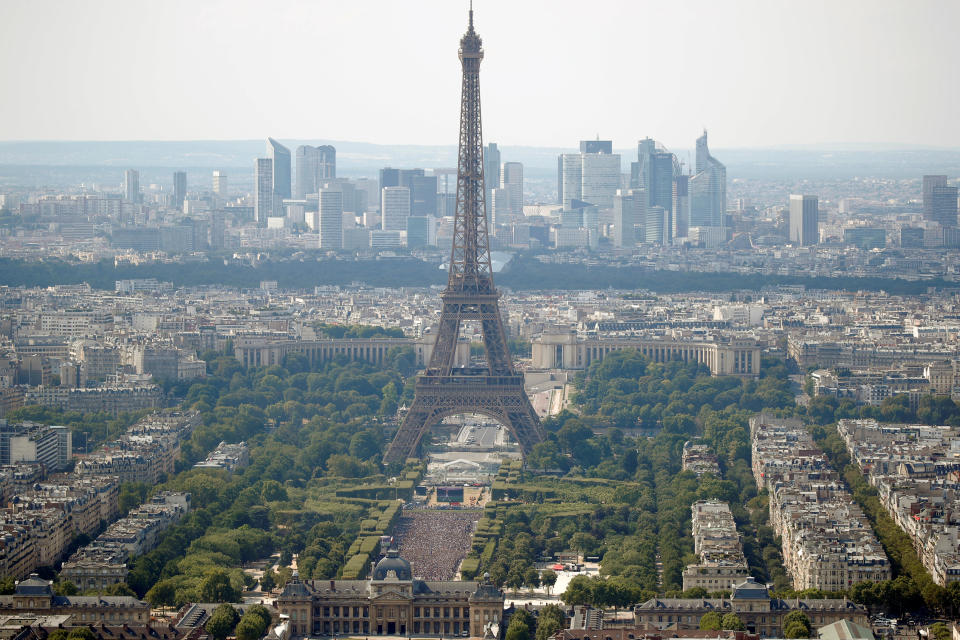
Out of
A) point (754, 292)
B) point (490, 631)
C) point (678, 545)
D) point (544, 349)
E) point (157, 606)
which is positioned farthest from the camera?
point (754, 292)

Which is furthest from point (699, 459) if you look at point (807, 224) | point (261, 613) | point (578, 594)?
point (807, 224)

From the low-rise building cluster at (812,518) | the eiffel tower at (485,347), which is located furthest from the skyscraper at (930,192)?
the low-rise building cluster at (812,518)

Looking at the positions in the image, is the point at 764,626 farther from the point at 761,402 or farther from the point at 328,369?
the point at 328,369

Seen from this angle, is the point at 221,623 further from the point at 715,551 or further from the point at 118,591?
the point at 715,551

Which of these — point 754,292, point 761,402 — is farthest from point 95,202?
point 761,402

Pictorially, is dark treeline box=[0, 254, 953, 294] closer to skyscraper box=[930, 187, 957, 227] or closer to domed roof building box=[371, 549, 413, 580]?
skyscraper box=[930, 187, 957, 227]

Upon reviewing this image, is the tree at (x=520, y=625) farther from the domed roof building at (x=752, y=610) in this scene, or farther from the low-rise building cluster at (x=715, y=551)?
the low-rise building cluster at (x=715, y=551)
